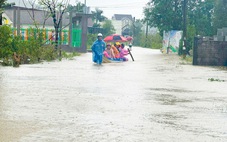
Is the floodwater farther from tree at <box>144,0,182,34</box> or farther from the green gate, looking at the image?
tree at <box>144,0,182,34</box>

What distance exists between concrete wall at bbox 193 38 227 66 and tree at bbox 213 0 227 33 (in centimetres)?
1709

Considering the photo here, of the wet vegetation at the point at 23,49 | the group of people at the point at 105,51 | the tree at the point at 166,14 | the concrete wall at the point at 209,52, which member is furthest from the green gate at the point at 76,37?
the concrete wall at the point at 209,52

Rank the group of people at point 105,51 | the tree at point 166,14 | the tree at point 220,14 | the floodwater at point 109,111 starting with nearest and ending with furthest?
1. the floodwater at point 109,111
2. the group of people at point 105,51
3. the tree at point 220,14
4. the tree at point 166,14

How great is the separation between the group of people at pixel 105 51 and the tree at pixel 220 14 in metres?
15.1

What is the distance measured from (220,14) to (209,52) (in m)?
18.1

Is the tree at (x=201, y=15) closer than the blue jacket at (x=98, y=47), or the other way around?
the blue jacket at (x=98, y=47)

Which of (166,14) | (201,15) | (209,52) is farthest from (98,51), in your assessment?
(201,15)

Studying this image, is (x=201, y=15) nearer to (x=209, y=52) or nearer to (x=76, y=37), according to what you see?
(x=76, y=37)

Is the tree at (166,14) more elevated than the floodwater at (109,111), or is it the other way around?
the tree at (166,14)

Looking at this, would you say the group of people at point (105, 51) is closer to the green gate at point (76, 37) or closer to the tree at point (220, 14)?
the green gate at point (76, 37)

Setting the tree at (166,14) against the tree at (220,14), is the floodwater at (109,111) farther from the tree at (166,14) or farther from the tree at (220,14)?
the tree at (166,14)

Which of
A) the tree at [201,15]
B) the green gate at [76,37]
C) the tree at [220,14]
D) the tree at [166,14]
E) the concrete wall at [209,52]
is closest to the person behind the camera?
the concrete wall at [209,52]

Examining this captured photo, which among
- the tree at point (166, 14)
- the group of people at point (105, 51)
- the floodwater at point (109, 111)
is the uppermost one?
the tree at point (166, 14)

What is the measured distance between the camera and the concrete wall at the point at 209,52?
28359 millimetres
